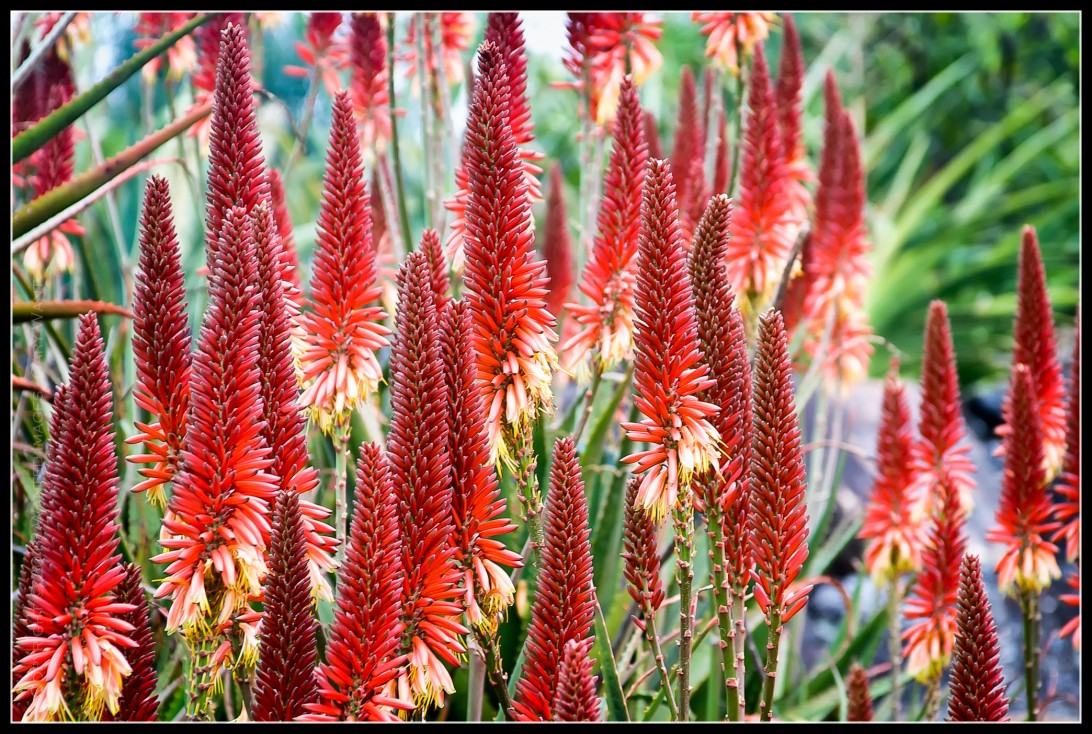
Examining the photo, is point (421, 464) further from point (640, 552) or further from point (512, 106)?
point (512, 106)

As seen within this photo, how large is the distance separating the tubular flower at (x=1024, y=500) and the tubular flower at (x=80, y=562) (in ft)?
4.37

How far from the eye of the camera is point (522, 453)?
3.43 ft

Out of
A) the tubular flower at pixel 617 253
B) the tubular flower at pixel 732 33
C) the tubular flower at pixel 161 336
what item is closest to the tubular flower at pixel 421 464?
the tubular flower at pixel 161 336

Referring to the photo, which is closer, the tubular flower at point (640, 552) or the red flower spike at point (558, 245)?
the tubular flower at point (640, 552)

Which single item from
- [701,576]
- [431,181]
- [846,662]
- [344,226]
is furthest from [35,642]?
[846,662]

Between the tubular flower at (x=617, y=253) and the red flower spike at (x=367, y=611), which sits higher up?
the tubular flower at (x=617, y=253)

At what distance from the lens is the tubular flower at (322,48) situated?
1809 mm

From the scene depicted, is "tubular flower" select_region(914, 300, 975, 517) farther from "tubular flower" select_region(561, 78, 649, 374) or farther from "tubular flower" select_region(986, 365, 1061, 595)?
"tubular flower" select_region(561, 78, 649, 374)

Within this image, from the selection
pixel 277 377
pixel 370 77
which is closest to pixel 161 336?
pixel 277 377

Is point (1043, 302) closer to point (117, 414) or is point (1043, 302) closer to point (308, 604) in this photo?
point (308, 604)

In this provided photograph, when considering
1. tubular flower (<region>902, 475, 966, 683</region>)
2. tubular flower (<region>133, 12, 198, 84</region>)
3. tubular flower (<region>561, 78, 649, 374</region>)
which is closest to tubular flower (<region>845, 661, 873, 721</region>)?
tubular flower (<region>902, 475, 966, 683</region>)

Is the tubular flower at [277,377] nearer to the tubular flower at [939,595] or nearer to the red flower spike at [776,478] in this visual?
the red flower spike at [776,478]

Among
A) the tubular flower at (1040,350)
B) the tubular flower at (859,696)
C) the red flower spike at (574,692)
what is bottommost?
the tubular flower at (859,696)

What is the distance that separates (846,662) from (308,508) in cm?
138
